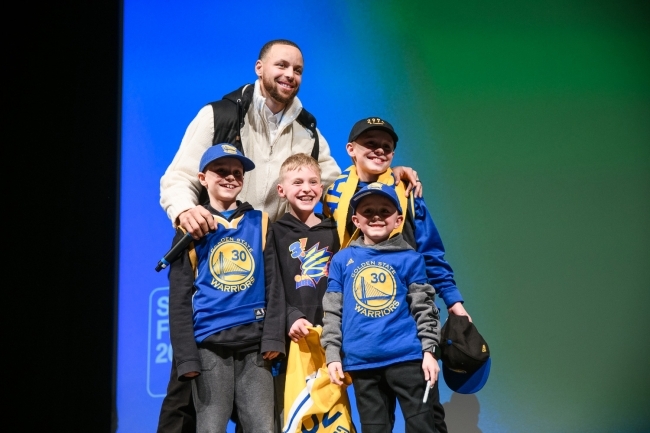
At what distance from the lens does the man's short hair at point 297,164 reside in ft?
8.45

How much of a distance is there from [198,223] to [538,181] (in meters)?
2.18

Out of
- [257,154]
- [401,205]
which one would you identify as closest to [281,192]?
[257,154]

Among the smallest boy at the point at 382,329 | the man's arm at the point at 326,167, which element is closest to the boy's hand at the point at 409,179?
the smallest boy at the point at 382,329

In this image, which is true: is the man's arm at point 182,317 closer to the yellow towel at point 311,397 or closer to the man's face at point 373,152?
the yellow towel at point 311,397

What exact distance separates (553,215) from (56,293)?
2684mm

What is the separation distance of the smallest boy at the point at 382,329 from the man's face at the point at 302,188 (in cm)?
28

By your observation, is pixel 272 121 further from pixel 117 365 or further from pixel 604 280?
pixel 604 280

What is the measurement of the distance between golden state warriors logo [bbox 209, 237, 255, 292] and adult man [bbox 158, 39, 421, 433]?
0.35 meters

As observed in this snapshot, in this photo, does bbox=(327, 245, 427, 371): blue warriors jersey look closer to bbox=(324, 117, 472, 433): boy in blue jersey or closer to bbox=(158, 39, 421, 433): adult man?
bbox=(324, 117, 472, 433): boy in blue jersey

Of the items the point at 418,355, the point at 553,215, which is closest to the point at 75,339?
the point at 418,355

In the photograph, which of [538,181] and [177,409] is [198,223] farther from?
[538,181]

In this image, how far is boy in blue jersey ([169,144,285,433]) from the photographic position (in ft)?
7.38

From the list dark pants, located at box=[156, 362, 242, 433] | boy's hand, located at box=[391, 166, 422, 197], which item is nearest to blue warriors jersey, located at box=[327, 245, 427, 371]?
boy's hand, located at box=[391, 166, 422, 197]

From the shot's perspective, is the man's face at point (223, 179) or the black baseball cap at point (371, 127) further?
the black baseball cap at point (371, 127)
